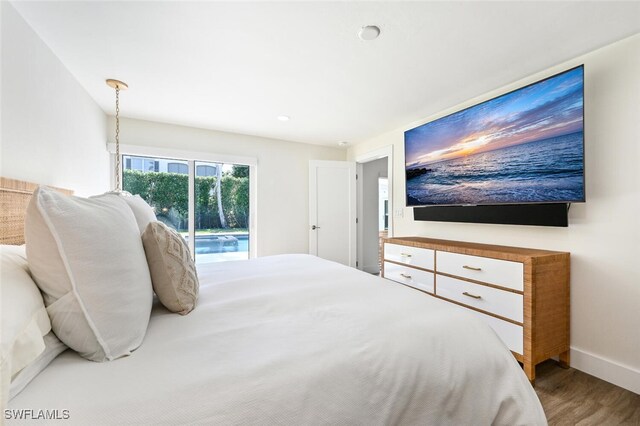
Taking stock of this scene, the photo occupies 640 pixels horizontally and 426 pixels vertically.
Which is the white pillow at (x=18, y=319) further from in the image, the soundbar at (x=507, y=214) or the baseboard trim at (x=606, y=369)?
the baseboard trim at (x=606, y=369)

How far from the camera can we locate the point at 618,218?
5.86 ft

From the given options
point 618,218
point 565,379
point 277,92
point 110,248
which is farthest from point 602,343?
point 277,92

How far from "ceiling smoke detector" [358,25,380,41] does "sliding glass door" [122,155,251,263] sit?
272 cm

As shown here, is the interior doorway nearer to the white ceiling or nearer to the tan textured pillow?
the white ceiling

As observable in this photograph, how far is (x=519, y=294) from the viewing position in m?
1.83

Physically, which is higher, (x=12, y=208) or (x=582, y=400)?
(x=12, y=208)

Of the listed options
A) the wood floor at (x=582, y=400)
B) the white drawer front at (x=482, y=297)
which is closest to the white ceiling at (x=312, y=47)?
the white drawer front at (x=482, y=297)

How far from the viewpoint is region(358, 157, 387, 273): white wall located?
496 centimetres

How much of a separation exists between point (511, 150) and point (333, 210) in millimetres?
2614

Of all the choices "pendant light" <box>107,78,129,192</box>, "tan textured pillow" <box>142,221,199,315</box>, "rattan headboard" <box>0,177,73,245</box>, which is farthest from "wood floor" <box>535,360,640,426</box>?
"pendant light" <box>107,78,129,192</box>

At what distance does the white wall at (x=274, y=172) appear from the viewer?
139 inches

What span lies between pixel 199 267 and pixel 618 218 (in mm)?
3050

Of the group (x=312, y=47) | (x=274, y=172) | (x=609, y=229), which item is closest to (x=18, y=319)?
(x=312, y=47)
